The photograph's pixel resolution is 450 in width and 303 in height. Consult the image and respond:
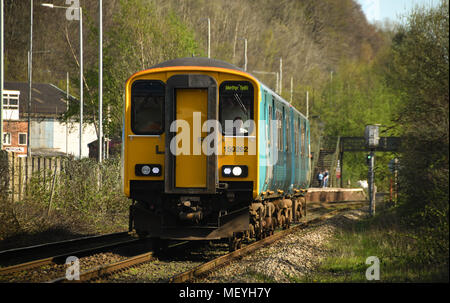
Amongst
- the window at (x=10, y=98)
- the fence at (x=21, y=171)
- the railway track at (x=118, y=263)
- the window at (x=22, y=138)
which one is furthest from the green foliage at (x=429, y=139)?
the window at (x=22, y=138)

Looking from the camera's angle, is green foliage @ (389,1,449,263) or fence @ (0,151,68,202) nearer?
green foliage @ (389,1,449,263)

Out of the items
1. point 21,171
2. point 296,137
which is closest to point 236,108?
point 296,137

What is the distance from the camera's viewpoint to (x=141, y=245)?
15805 millimetres

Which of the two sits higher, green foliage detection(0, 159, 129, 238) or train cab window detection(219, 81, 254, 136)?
train cab window detection(219, 81, 254, 136)

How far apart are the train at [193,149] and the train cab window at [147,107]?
18mm

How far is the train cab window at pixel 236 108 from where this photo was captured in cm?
1283

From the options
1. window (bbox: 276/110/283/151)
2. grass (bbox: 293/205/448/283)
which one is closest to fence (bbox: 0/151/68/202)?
window (bbox: 276/110/283/151)

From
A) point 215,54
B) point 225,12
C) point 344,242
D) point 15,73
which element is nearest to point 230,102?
point 344,242

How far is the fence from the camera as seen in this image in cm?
1722

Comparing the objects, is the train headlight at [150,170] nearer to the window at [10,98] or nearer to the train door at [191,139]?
the train door at [191,139]

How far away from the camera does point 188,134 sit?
41.3 feet

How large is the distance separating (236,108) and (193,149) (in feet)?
3.53

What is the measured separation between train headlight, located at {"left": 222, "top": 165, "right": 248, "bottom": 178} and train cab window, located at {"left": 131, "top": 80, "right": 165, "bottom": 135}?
4.33ft

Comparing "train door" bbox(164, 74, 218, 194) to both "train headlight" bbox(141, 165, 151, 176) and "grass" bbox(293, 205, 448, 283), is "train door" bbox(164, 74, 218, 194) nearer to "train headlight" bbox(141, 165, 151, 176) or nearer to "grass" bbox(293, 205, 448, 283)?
"train headlight" bbox(141, 165, 151, 176)
